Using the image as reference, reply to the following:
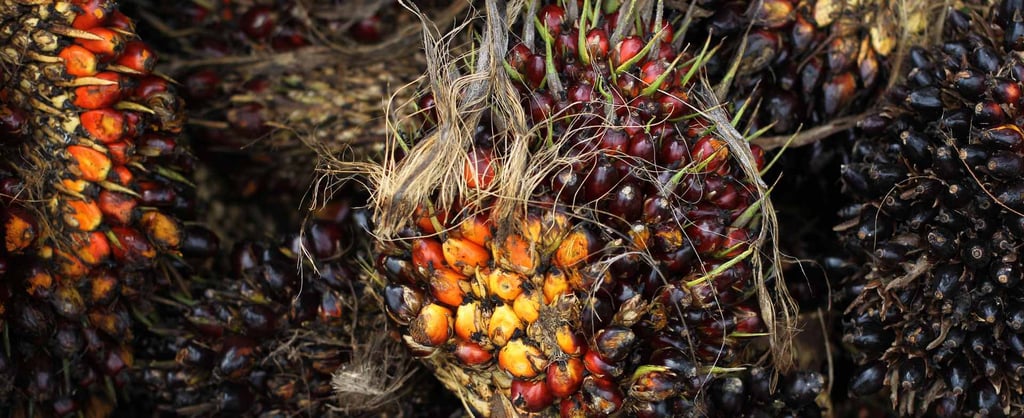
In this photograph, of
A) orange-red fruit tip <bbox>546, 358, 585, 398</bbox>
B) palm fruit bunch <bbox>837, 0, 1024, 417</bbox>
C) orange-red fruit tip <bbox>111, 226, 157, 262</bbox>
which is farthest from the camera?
orange-red fruit tip <bbox>111, 226, 157, 262</bbox>

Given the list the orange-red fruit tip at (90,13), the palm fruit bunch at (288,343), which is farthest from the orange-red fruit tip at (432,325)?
the orange-red fruit tip at (90,13)

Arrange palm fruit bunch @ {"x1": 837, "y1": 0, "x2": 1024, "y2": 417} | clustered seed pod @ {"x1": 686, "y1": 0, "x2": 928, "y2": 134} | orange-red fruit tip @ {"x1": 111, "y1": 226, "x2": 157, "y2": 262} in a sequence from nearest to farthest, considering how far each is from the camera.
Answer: palm fruit bunch @ {"x1": 837, "y1": 0, "x2": 1024, "y2": 417}
orange-red fruit tip @ {"x1": 111, "y1": 226, "x2": 157, "y2": 262}
clustered seed pod @ {"x1": 686, "y1": 0, "x2": 928, "y2": 134}

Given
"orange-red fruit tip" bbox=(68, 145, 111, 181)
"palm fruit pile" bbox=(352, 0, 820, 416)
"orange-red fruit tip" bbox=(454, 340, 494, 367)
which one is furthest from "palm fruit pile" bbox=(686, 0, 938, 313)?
"orange-red fruit tip" bbox=(68, 145, 111, 181)

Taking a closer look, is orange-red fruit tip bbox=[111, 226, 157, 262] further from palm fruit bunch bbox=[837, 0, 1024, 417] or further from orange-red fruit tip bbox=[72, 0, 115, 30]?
palm fruit bunch bbox=[837, 0, 1024, 417]

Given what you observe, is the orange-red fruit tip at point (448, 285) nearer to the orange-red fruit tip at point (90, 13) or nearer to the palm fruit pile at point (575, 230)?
the palm fruit pile at point (575, 230)

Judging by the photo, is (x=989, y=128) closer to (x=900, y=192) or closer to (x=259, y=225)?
(x=900, y=192)

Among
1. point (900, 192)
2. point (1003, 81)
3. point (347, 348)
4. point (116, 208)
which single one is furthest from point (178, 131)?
point (1003, 81)

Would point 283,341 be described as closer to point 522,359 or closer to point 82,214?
point 82,214
